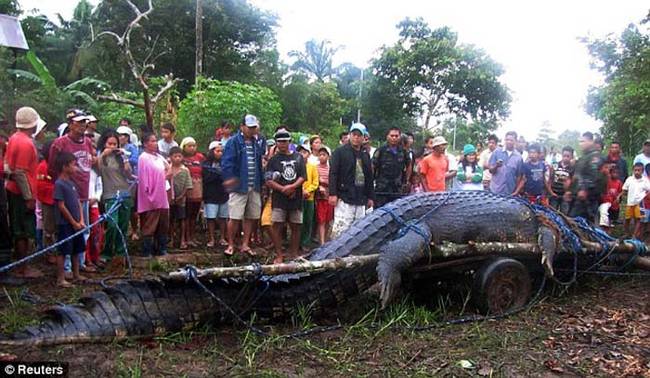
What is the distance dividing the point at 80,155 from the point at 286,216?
221 centimetres

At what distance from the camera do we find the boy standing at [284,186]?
614 centimetres

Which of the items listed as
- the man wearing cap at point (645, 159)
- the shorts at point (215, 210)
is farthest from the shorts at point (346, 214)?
the man wearing cap at point (645, 159)

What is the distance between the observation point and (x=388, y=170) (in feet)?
23.0

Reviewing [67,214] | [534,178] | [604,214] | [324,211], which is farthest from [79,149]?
[604,214]

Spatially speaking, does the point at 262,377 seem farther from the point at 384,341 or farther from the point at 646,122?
the point at 646,122

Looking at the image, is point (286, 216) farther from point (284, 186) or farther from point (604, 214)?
point (604, 214)

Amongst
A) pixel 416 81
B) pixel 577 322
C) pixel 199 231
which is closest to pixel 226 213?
pixel 199 231

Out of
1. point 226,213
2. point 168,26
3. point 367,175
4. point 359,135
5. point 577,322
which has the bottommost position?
point 577,322

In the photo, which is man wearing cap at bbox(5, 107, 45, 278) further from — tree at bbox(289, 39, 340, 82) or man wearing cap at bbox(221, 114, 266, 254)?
tree at bbox(289, 39, 340, 82)

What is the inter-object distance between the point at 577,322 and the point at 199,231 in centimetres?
534

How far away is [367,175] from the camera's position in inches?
253

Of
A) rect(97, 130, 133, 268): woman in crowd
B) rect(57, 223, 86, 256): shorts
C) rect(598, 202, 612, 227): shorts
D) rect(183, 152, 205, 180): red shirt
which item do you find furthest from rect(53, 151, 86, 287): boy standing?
rect(598, 202, 612, 227): shorts

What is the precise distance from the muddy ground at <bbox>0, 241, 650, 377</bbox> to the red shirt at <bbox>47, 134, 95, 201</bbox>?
3.48 feet

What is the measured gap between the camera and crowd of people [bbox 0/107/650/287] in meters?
5.20
